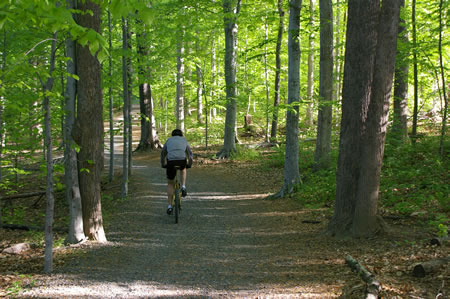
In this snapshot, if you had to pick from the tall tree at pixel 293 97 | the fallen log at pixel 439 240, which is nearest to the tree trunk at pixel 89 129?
the tall tree at pixel 293 97

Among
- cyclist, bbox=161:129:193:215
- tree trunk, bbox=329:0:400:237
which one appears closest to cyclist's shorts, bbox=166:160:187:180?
cyclist, bbox=161:129:193:215

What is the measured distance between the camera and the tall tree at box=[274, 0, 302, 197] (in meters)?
9.51

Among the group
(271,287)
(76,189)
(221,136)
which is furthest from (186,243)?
(221,136)

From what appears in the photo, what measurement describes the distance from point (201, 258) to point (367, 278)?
276 centimetres

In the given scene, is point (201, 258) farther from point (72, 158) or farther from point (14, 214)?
point (14, 214)

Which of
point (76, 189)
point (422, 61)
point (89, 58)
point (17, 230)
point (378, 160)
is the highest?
point (422, 61)

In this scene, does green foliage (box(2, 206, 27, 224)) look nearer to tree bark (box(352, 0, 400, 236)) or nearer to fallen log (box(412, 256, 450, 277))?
tree bark (box(352, 0, 400, 236))

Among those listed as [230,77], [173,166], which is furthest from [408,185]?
[230,77]

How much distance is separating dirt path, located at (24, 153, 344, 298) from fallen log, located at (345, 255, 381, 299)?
329 mm

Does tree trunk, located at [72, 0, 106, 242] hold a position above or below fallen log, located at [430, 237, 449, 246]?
above

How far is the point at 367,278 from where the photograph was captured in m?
3.80

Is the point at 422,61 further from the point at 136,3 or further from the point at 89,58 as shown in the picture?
the point at 136,3

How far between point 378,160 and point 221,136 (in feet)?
66.3

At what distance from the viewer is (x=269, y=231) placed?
24.3 feet
